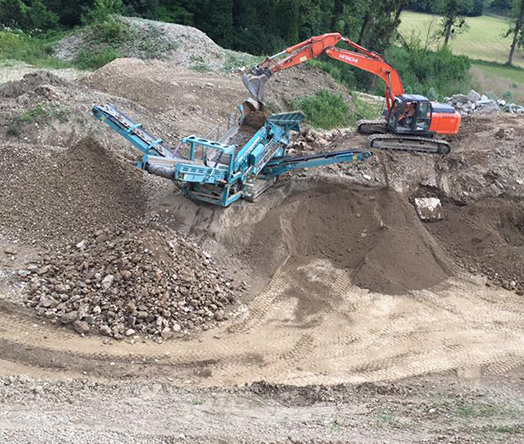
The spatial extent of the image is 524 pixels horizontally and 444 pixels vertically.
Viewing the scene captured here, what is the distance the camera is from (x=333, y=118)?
68.9 ft

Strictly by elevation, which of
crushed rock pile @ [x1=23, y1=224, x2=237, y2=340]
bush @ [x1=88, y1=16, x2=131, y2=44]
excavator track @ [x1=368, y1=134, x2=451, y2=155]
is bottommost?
crushed rock pile @ [x1=23, y1=224, x2=237, y2=340]

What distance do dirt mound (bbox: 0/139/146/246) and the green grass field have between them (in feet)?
112

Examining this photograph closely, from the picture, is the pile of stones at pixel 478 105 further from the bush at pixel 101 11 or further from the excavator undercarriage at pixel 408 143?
the bush at pixel 101 11

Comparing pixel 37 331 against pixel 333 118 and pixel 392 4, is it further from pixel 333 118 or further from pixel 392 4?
pixel 392 4

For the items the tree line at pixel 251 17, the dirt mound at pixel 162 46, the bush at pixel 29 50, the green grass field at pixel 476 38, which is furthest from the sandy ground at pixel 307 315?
the green grass field at pixel 476 38

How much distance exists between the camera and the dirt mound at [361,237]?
12922 mm

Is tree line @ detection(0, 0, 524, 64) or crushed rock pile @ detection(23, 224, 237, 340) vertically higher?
tree line @ detection(0, 0, 524, 64)

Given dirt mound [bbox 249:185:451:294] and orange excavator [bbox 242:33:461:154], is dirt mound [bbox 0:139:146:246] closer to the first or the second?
dirt mound [bbox 249:185:451:294]

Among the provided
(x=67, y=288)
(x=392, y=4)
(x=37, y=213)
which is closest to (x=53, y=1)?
(x=392, y=4)

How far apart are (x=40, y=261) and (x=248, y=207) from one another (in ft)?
14.1

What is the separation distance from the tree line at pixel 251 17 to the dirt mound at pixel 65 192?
17821 mm

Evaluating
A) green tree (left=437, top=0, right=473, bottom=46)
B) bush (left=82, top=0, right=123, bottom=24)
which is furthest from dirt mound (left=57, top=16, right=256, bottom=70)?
green tree (left=437, top=0, right=473, bottom=46)

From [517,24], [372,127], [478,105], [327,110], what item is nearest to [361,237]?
[372,127]

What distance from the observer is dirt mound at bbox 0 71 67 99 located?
17.0 metres
